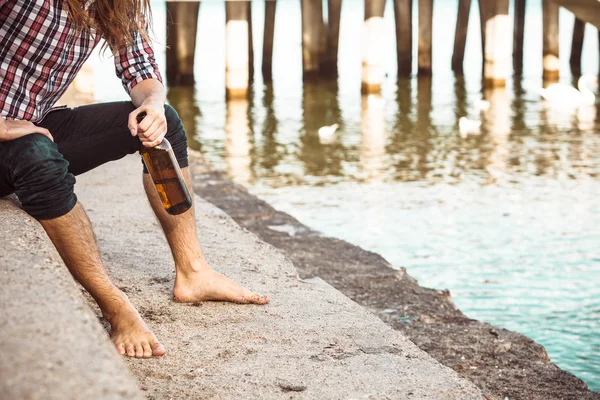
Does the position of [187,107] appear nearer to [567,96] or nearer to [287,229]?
Result: [567,96]

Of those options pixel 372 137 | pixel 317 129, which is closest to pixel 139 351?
pixel 372 137

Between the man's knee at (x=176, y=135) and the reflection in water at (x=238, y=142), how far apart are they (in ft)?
19.5

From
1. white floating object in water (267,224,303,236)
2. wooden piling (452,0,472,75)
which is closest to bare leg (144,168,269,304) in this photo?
white floating object in water (267,224,303,236)

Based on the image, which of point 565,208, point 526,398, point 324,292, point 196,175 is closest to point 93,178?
point 196,175

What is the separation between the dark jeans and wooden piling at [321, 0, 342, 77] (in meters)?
15.3

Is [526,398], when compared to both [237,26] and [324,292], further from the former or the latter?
[237,26]

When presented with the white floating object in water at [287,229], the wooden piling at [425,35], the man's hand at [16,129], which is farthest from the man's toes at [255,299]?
the wooden piling at [425,35]

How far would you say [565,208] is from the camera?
25.1ft

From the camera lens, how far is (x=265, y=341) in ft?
9.96

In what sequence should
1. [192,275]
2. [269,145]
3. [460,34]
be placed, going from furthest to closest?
[460,34] → [269,145] → [192,275]

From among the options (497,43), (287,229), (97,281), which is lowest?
(287,229)

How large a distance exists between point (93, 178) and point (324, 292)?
2.39m

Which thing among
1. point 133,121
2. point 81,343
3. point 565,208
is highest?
point 133,121

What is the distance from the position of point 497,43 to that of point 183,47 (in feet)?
17.8
